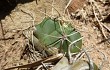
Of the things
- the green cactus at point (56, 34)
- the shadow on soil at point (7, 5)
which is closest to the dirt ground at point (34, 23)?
the shadow on soil at point (7, 5)

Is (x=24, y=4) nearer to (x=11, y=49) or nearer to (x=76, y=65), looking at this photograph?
(x=11, y=49)

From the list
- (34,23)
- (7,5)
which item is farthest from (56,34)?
(7,5)

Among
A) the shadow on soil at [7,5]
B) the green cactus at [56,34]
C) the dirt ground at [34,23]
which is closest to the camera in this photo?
the green cactus at [56,34]

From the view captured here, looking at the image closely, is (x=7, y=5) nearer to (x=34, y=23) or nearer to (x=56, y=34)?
(x=34, y=23)

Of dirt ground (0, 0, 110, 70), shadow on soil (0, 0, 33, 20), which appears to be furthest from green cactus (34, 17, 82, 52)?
shadow on soil (0, 0, 33, 20)

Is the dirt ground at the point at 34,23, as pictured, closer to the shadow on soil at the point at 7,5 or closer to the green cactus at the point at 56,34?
the shadow on soil at the point at 7,5

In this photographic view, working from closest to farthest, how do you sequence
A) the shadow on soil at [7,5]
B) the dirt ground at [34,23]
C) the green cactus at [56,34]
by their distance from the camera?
1. the green cactus at [56,34]
2. the dirt ground at [34,23]
3. the shadow on soil at [7,5]

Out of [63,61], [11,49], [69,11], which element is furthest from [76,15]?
[63,61]

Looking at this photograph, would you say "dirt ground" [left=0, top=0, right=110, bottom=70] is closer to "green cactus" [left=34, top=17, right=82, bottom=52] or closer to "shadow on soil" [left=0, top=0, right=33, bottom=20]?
"shadow on soil" [left=0, top=0, right=33, bottom=20]

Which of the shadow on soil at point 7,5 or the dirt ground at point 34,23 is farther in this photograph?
the shadow on soil at point 7,5
